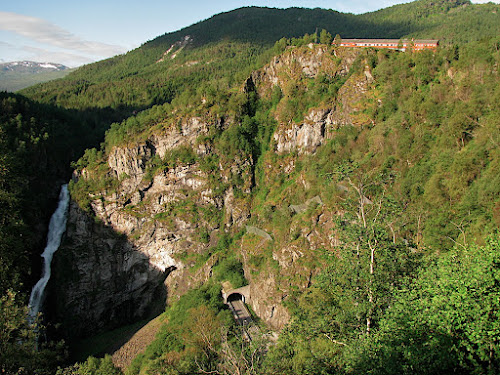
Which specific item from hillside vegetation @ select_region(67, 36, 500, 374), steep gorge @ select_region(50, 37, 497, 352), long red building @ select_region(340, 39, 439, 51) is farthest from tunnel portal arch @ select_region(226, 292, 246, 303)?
long red building @ select_region(340, 39, 439, 51)

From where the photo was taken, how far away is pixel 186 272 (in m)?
44.7

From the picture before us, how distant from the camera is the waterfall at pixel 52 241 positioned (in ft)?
131

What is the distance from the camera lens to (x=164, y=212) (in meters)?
46.1

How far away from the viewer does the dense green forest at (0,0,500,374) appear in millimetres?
9398

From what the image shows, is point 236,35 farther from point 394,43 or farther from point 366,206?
point 366,206

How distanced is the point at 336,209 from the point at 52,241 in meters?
40.7

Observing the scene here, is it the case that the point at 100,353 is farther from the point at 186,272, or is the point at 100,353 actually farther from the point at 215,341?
the point at 215,341

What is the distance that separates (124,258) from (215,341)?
23.9 metres

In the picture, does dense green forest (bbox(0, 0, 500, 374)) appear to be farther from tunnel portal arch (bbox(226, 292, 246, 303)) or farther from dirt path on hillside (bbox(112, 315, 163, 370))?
dirt path on hillside (bbox(112, 315, 163, 370))

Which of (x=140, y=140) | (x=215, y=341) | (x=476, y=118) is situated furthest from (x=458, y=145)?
(x=140, y=140)

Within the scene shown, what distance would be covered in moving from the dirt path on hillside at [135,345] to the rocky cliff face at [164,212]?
6142 mm

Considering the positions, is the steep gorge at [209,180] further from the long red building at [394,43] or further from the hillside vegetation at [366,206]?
the long red building at [394,43]

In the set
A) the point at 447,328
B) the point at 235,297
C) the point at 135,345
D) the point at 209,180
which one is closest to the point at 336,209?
the point at 235,297

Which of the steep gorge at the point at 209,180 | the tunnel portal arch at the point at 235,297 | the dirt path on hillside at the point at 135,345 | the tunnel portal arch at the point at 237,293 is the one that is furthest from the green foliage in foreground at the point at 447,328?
the dirt path on hillside at the point at 135,345
